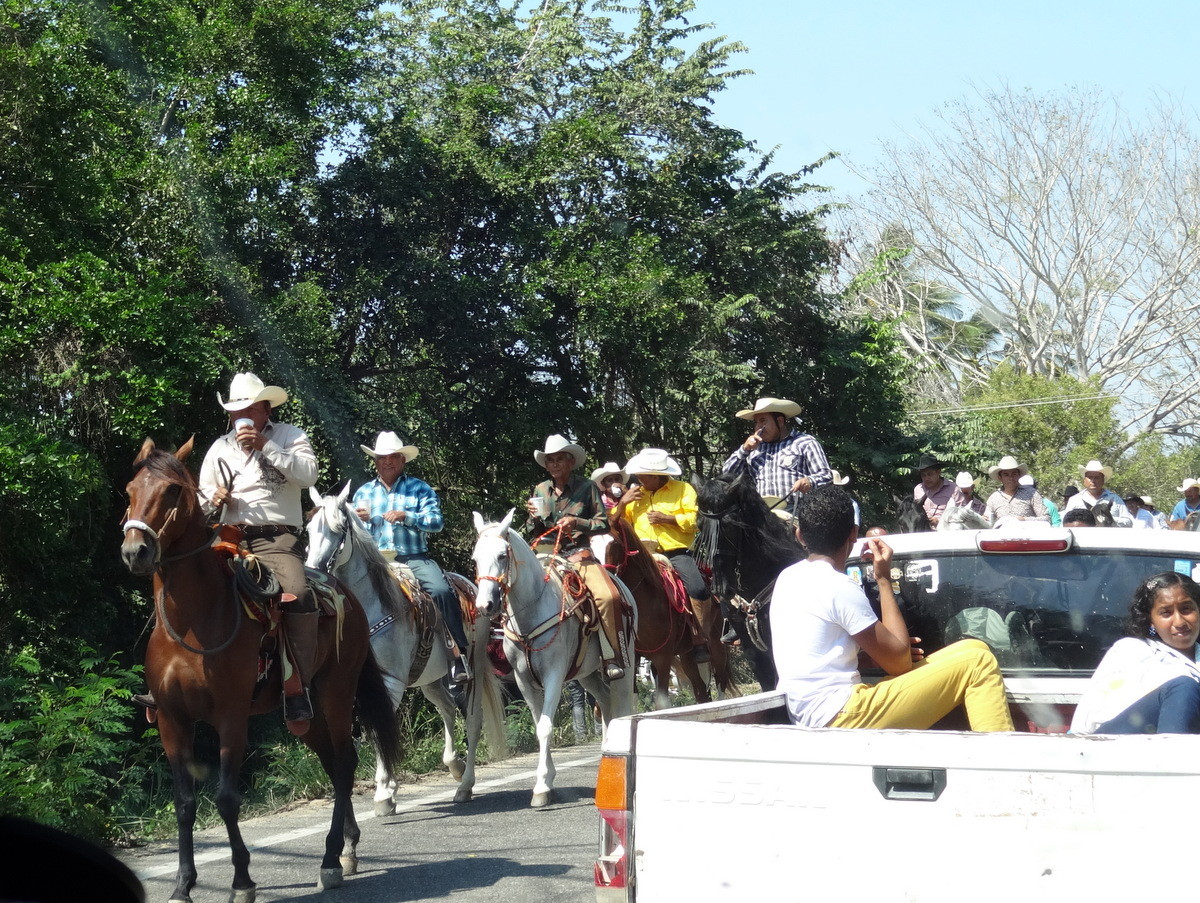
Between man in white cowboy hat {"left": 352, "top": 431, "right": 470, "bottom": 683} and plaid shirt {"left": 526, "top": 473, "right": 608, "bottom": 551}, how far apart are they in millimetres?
1056

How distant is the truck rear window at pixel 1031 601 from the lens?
5.96 meters

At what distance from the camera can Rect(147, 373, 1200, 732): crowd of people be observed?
5035 mm

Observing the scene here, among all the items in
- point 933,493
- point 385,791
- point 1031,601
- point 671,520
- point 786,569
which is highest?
point 933,493

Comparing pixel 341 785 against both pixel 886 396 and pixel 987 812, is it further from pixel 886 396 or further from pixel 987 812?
pixel 886 396

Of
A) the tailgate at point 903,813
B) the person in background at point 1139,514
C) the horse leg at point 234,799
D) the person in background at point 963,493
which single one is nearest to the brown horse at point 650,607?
the horse leg at point 234,799

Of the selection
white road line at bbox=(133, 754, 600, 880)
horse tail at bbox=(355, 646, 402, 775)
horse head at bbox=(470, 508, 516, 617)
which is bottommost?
white road line at bbox=(133, 754, 600, 880)

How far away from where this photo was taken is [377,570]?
9758mm

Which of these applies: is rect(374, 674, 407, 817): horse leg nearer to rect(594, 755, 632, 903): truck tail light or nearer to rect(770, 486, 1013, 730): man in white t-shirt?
rect(770, 486, 1013, 730): man in white t-shirt

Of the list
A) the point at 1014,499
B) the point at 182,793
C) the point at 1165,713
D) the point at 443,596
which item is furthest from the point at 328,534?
the point at 1014,499

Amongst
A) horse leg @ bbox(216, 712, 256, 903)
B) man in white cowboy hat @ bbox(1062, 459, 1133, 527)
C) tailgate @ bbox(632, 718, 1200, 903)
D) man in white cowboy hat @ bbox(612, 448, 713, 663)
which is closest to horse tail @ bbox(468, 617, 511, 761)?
man in white cowboy hat @ bbox(612, 448, 713, 663)

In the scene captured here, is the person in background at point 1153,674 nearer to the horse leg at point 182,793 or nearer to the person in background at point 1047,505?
the horse leg at point 182,793

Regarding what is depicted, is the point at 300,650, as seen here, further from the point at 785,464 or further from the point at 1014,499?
the point at 1014,499

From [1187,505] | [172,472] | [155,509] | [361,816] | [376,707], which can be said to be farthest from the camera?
[1187,505]

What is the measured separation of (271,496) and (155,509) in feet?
4.24
